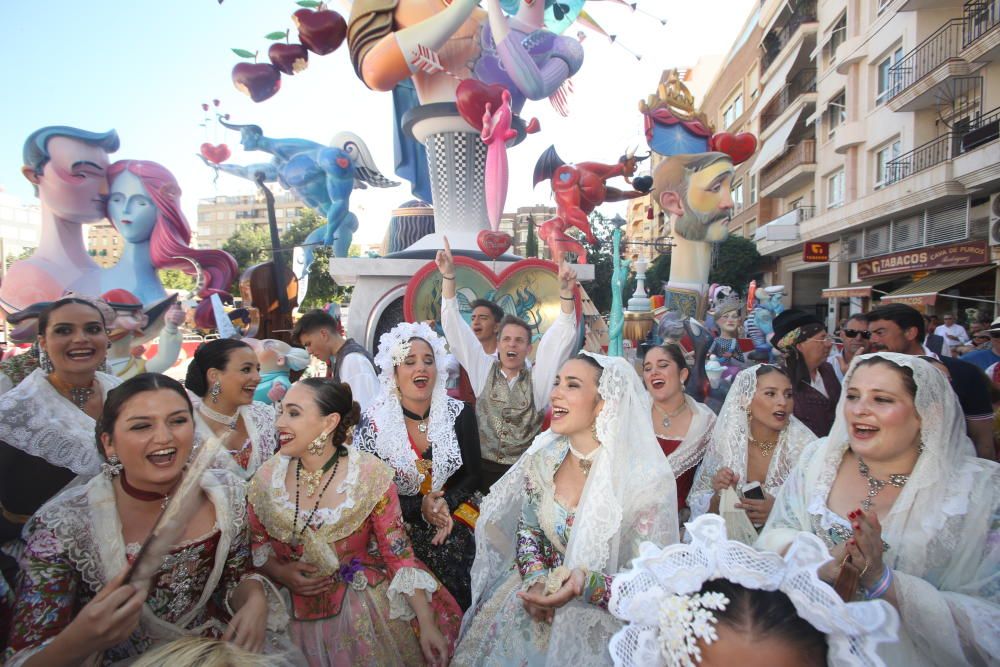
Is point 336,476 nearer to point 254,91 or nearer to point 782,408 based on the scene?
point 782,408

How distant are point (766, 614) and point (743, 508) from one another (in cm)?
156

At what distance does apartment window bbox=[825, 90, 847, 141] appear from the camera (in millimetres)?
18844

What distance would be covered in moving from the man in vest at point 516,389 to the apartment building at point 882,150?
11.9 m

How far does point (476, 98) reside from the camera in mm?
6984

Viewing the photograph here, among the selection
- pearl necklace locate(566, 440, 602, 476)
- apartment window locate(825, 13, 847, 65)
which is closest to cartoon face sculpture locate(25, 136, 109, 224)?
pearl necklace locate(566, 440, 602, 476)

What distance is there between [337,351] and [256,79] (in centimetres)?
689

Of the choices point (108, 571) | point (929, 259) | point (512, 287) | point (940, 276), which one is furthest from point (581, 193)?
point (940, 276)

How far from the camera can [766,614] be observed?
1097mm

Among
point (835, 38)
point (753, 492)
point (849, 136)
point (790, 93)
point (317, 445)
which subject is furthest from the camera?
point (790, 93)

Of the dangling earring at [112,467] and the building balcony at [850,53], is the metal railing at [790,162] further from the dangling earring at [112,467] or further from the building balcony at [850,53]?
the dangling earring at [112,467]

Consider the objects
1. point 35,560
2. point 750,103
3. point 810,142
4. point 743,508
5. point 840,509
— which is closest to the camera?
point 35,560

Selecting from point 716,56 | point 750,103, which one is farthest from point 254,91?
point 716,56

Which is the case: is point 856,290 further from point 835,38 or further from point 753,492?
point 753,492

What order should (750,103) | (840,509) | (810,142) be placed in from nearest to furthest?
(840,509) → (810,142) → (750,103)
